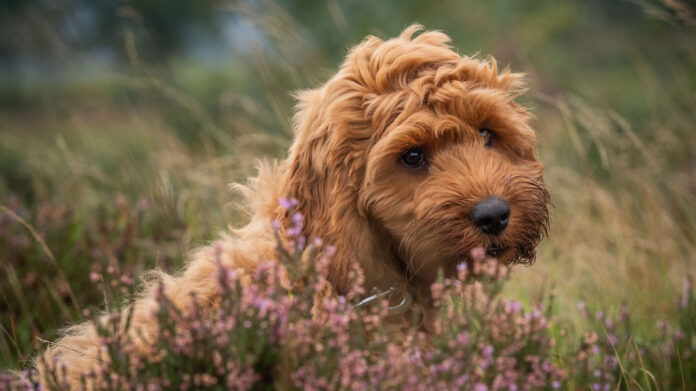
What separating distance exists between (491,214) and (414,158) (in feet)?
1.45

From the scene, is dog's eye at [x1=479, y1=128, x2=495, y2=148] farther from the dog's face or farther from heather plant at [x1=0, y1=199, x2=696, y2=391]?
heather plant at [x1=0, y1=199, x2=696, y2=391]

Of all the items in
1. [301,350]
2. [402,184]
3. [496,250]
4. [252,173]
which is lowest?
[252,173]

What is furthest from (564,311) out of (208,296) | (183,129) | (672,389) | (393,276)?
(183,129)

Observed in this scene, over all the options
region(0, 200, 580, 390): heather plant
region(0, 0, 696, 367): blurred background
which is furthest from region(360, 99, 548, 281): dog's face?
region(0, 200, 580, 390): heather plant

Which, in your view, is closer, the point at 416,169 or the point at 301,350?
the point at 301,350

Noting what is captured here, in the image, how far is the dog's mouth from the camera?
255 cm

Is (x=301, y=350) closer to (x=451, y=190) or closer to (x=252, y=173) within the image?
(x=451, y=190)

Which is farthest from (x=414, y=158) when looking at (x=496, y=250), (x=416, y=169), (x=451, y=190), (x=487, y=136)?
(x=496, y=250)

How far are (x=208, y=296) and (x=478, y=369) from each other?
3.74ft

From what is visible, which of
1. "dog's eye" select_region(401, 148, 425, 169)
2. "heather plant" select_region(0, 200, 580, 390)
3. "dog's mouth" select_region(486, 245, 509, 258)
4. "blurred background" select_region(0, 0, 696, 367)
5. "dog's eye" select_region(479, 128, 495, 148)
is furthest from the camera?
"blurred background" select_region(0, 0, 696, 367)

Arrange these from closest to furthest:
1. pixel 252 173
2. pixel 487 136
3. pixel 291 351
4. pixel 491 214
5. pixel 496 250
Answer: pixel 291 351 → pixel 491 214 → pixel 496 250 → pixel 487 136 → pixel 252 173

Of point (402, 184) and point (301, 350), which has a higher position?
point (402, 184)

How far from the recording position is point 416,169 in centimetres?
268

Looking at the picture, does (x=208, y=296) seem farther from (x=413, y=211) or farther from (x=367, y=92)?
(x=367, y=92)
